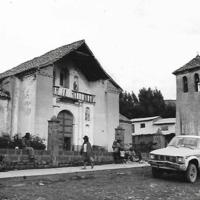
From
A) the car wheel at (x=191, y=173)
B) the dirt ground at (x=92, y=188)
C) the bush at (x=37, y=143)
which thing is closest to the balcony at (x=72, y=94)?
the bush at (x=37, y=143)

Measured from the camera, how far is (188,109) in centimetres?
3569

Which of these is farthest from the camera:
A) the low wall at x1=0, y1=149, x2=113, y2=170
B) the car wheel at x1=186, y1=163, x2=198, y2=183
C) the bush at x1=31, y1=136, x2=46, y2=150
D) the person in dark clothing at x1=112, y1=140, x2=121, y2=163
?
the bush at x1=31, y1=136, x2=46, y2=150

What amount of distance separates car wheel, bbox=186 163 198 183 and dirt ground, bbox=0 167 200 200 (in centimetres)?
25

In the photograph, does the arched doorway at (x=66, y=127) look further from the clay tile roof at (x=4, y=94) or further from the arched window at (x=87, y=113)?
the clay tile roof at (x=4, y=94)

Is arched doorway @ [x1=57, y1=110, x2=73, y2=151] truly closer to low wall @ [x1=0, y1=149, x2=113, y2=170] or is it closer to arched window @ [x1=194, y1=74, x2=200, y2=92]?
low wall @ [x1=0, y1=149, x2=113, y2=170]

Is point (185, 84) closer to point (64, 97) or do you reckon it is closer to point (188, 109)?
point (188, 109)

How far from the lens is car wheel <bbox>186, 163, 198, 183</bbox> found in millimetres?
12438

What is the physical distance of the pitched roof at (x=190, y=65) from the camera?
34.9 metres

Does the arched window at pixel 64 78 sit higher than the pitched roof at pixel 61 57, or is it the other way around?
the pitched roof at pixel 61 57

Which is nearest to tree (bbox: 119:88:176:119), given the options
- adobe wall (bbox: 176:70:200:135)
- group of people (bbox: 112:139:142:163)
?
adobe wall (bbox: 176:70:200:135)

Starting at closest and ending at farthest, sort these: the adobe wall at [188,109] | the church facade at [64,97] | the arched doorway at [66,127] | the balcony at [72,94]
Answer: the church facade at [64,97]
the balcony at [72,94]
the arched doorway at [66,127]
the adobe wall at [188,109]

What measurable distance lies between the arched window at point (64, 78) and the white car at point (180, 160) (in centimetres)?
1605

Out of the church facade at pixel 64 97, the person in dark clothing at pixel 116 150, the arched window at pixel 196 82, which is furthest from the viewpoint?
the arched window at pixel 196 82

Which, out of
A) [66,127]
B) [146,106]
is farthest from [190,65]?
[146,106]
